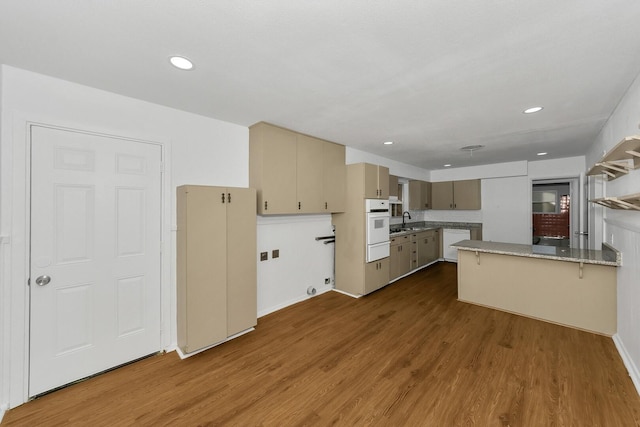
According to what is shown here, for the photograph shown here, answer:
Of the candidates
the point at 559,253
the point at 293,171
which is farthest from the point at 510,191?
the point at 293,171

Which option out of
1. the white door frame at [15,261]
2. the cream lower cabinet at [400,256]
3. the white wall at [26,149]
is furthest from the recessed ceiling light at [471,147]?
the white door frame at [15,261]

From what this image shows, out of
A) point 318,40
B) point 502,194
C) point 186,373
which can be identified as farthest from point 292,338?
point 502,194

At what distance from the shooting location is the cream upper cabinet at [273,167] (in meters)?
3.03

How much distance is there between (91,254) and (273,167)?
6.44 ft

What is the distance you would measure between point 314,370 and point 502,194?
5.86m

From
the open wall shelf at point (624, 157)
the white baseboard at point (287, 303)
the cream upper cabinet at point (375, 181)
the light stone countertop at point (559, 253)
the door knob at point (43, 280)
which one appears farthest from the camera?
the cream upper cabinet at point (375, 181)

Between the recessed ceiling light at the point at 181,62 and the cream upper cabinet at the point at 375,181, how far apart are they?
2725 millimetres

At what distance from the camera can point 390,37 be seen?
1.50m

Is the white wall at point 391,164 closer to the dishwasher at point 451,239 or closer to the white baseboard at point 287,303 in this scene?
the dishwasher at point 451,239

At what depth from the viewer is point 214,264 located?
256cm

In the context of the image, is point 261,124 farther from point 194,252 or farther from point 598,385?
point 598,385

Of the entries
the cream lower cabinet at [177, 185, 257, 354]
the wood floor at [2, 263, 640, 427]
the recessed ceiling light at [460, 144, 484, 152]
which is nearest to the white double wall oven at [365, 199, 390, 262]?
the wood floor at [2, 263, 640, 427]

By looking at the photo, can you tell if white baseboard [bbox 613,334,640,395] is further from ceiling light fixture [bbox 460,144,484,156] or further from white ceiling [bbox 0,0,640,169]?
ceiling light fixture [bbox 460,144,484,156]

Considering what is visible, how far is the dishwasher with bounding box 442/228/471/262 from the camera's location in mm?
6180
